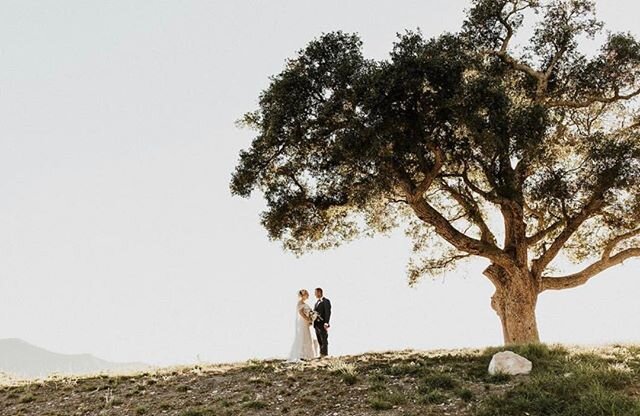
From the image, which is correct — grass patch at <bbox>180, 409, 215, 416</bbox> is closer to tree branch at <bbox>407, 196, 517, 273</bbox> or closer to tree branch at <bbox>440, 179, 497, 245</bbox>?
tree branch at <bbox>407, 196, 517, 273</bbox>

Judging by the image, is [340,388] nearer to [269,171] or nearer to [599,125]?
[269,171]

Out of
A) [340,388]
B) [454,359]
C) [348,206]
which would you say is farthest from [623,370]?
[348,206]

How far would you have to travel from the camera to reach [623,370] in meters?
14.9

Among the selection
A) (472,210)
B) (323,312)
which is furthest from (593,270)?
(323,312)

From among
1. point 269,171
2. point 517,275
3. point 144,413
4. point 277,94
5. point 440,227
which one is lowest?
point 144,413

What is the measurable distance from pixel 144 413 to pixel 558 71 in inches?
781

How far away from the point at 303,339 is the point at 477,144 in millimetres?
9117

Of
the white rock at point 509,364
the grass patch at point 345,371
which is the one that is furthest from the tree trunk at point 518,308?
the grass patch at point 345,371

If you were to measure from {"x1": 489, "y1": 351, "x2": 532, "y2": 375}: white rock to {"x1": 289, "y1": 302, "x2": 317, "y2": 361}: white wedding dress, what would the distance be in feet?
26.2

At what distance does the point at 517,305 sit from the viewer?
2386 centimetres

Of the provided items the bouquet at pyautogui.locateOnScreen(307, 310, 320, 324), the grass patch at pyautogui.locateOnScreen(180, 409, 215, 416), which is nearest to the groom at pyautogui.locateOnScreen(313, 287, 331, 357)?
the bouquet at pyautogui.locateOnScreen(307, 310, 320, 324)

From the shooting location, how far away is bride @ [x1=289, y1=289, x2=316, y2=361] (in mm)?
22781

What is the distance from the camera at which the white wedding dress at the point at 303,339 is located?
22.8 metres

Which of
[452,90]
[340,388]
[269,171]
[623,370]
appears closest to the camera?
[623,370]
